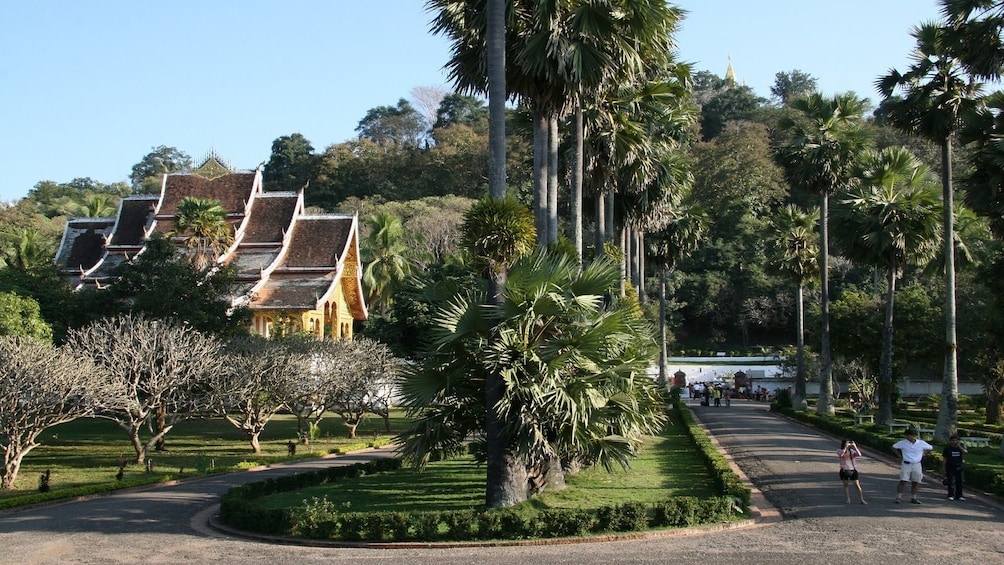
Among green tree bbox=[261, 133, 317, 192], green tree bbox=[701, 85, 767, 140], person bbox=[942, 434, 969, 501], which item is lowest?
person bbox=[942, 434, 969, 501]

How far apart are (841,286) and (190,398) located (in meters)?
52.5

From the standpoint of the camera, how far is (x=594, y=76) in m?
19.5

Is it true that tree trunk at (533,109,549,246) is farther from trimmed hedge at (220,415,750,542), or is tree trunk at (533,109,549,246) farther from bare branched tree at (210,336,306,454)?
bare branched tree at (210,336,306,454)

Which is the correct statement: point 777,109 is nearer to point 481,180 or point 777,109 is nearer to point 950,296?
point 481,180

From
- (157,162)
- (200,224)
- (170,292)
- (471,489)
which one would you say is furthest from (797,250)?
(157,162)

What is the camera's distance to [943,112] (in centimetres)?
2786

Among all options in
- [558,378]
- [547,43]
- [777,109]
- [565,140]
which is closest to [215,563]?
[558,378]

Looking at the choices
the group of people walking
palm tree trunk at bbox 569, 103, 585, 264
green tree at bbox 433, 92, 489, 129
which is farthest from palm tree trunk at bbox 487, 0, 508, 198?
green tree at bbox 433, 92, 489, 129

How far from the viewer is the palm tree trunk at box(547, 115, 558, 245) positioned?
825 inches

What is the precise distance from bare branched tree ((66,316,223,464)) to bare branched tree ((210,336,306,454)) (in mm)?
511

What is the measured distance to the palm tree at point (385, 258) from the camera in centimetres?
5616

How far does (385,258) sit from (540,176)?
121 ft

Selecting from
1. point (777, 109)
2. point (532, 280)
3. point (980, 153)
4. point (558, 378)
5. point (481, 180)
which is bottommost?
point (558, 378)

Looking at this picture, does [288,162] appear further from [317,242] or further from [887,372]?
[887,372]
